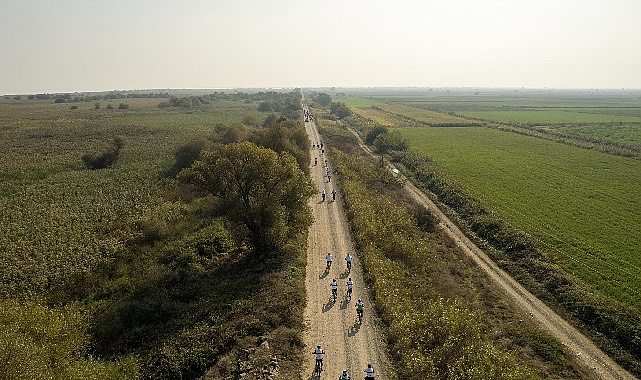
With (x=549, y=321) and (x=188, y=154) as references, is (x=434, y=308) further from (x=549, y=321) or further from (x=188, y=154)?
(x=188, y=154)

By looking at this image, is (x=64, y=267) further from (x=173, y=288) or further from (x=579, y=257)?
(x=579, y=257)

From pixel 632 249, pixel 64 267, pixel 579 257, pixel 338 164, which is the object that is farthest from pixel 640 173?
pixel 64 267

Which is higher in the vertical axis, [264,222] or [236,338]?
[264,222]

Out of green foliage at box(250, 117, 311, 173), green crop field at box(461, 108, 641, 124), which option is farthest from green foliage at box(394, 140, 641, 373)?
green crop field at box(461, 108, 641, 124)

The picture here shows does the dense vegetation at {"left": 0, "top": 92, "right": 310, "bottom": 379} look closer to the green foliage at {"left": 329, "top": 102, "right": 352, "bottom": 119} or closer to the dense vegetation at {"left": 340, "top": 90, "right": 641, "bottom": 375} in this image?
the dense vegetation at {"left": 340, "top": 90, "right": 641, "bottom": 375}

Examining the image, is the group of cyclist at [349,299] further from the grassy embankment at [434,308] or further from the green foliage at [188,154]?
the green foliage at [188,154]

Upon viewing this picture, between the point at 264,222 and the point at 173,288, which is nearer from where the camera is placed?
the point at 173,288
